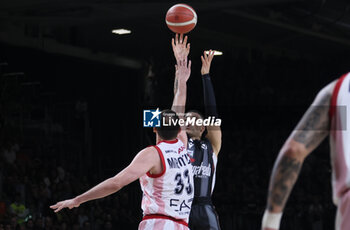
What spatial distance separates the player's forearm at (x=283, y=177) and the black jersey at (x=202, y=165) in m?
4.38

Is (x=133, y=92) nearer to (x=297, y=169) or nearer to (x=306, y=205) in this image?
(x=306, y=205)

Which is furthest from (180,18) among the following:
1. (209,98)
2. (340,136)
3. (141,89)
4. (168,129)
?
(141,89)

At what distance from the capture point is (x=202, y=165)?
673cm

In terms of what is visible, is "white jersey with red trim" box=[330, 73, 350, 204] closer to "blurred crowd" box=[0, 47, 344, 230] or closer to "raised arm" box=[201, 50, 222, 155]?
"raised arm" box=[201, 50, 222, 155]

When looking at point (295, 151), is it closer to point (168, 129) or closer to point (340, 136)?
point (340, 136)

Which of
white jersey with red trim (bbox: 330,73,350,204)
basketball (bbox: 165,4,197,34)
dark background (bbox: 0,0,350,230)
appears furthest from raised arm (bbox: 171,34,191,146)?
dark background (bbox: 0,0,350,230)

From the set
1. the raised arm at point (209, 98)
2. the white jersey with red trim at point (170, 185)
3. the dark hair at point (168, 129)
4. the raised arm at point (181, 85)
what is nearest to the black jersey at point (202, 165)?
the raised arm at point (209, 98)

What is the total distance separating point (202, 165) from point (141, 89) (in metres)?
10.5

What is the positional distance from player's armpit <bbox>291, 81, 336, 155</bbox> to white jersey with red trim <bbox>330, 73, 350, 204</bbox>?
27 mm

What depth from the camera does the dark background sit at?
15.2 m

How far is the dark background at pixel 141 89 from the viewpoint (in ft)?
49.8

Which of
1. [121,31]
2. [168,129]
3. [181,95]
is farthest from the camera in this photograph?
[121,31]

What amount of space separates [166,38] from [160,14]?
1761 mm

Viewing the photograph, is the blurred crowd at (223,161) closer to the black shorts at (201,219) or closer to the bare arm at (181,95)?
the black shorts at (201,219)
